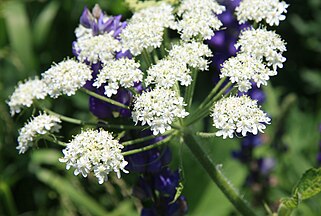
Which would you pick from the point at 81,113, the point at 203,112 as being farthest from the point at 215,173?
the point at 81,113

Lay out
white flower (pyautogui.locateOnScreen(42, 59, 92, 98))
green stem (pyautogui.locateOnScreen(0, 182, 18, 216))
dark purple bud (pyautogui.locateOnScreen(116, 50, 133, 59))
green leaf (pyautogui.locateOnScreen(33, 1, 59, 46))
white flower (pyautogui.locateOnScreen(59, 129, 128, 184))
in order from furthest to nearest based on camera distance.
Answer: green leaf (pyautogui.locateOnScreen(33, 1, 59, 46))
green stem (pyautogui.locateOnScreen(0, 182, 18, 216))
dark purple bud (pyautogui.locateOnScreen(116, 50, 133, 59))
white flower (pyautogui.locateOnScreen(42, 59, 92, 98))
white flower (pyautogui.locateOnScreen(59, 129, 128, 184))

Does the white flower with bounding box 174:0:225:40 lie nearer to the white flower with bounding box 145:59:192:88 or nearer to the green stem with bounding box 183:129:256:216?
the white flower with bounding box 145:59:192:88

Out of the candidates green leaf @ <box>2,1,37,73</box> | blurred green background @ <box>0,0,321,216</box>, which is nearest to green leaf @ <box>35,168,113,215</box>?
blurred green background @ <box>0,0,321,216</box>

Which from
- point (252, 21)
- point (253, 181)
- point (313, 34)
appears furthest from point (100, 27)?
point (313, 34)

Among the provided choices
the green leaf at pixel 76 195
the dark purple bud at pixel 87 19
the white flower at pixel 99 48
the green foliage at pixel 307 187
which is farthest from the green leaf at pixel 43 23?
the green foliage at pixel 307 187

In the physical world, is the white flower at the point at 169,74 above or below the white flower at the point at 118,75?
below

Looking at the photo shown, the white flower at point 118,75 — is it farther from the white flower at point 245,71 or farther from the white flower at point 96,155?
the white flower at point 245,71

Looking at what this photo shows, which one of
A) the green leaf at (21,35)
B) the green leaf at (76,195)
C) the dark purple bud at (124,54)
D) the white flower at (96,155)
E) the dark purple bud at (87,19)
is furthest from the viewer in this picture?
the green leaf at (21,35)
